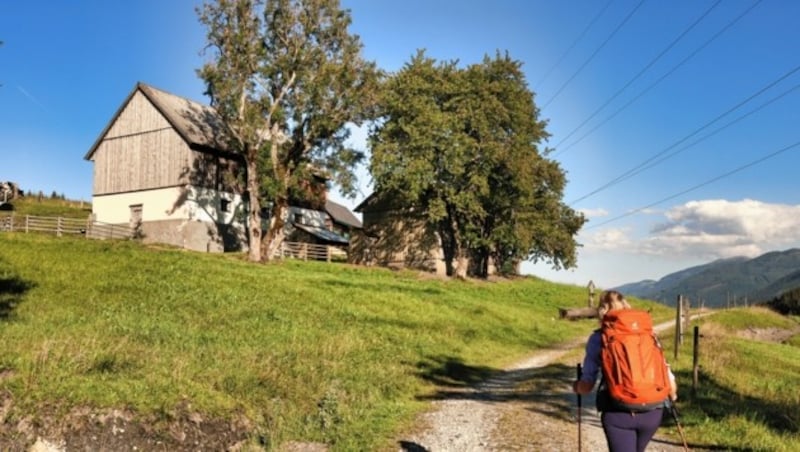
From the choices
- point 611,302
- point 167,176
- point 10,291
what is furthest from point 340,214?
point 611,302

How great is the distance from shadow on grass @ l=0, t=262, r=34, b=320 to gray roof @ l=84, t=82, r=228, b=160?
26.0 m

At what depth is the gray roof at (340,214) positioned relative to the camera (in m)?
70.0

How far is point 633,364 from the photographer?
17.0ft

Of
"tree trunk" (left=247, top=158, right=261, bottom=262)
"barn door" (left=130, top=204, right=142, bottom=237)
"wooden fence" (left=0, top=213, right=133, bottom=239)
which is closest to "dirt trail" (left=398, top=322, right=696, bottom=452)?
"tree trunk" (left=247, top=158, right=261, bottom=262)

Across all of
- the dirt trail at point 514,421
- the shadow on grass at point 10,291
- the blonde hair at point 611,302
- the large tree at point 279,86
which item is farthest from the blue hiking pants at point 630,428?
the large tree at point 279,86

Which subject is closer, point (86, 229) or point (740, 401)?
point (740, 401)

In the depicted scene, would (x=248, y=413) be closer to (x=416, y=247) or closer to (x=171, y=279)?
(x=171, y=279)

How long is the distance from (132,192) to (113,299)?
31.3 metres

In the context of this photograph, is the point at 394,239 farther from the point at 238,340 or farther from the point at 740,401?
the point at 740,401

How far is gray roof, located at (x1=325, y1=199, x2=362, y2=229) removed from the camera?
70.0 meters

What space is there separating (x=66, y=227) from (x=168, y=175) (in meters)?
8.47

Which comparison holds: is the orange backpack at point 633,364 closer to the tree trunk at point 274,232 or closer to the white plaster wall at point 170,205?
the tree trunk at point 274,232

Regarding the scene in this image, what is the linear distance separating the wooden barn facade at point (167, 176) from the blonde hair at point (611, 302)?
4511 centimetres

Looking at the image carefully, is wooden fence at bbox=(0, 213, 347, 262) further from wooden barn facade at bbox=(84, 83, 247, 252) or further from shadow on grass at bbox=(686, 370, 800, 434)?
shadow on grass at bbox=(686, 370, 800, 434)
